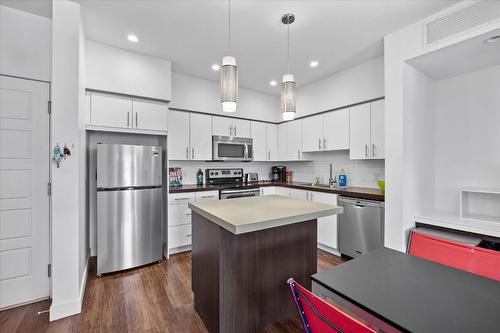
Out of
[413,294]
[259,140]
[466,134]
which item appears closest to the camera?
[413,294]

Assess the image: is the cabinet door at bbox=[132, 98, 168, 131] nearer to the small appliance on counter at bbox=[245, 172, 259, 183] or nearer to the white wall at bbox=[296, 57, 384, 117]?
the small appliance on counter at bbox=[245, 172, 259, 183]

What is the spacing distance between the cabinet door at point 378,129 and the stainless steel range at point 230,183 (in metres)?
1.94

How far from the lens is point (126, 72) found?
285 cm

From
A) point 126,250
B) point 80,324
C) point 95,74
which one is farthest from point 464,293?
point 95,74

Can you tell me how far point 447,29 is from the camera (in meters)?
2.00

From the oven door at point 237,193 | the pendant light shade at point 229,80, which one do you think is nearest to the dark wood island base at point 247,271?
the pendant light shade at point 229,80

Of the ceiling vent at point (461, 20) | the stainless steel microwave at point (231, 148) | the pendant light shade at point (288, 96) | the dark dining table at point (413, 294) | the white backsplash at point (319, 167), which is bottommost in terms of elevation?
the dark dining table at point (413, 294)

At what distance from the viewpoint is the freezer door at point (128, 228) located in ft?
8.75

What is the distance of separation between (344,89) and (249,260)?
2.99 m

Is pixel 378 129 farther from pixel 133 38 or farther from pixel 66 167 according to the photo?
pixel 66 167

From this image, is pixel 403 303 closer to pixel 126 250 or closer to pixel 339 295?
pixel 339 295

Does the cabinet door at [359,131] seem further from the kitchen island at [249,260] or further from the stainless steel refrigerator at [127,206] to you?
the stainless steel refrigerator at [127,206]

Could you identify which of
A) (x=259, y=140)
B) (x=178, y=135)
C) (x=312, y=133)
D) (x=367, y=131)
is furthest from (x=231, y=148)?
(x=367, y=131)

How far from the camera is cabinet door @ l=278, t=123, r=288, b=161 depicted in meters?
4.52
